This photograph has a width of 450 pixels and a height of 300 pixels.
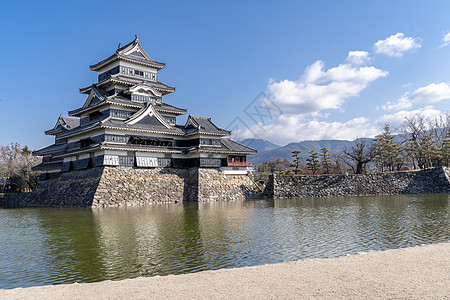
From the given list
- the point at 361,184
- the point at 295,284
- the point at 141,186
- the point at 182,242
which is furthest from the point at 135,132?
the point at 295,284

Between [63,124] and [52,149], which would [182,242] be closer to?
[52,149]

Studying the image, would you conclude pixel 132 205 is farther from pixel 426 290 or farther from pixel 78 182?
pixel 426 290

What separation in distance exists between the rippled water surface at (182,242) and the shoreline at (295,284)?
1153mm

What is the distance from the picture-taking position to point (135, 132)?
103 feet

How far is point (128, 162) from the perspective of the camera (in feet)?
100

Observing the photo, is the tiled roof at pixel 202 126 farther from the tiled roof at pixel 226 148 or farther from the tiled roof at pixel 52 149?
the tiled roof at pixel 52 149

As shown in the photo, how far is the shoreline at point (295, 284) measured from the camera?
5.84 meters

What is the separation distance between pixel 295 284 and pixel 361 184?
32.5m

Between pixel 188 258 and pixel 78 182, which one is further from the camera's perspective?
pixel 78 182

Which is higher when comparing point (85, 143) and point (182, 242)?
point (85, 143)

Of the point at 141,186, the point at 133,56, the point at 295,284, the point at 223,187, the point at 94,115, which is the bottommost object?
the point at 295,284

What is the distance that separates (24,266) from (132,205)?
19427 millimetres

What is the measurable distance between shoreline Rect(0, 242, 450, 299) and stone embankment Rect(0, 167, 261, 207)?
2160 cm

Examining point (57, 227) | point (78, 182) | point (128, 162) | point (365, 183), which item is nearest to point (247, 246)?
point (57, 227)
